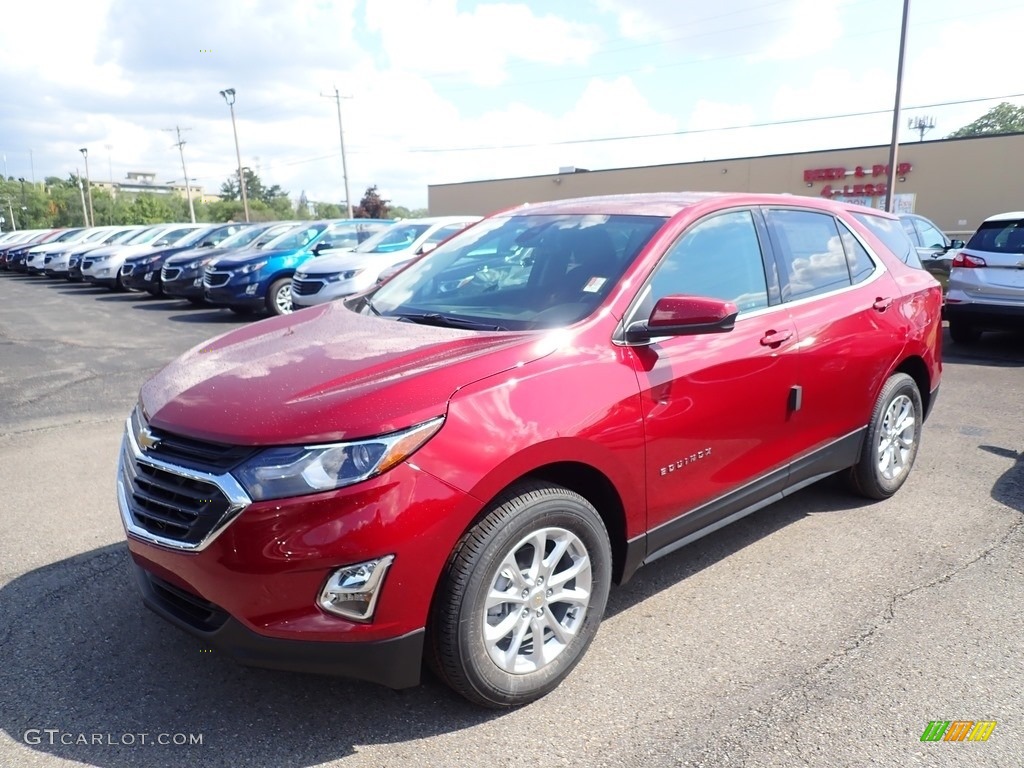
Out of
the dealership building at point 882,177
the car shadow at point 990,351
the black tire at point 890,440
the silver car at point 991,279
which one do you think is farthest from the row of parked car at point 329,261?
the dealership building at point 882,177

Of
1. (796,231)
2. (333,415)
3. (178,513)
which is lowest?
(178,513)

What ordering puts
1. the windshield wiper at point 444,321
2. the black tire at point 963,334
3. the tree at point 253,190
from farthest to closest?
1. the tree at point 253,190
2. the black tire at point 963,334
3. the windshield wiper at point 444,321

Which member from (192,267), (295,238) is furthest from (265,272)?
(192,267)

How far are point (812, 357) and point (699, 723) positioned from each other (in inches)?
76.3

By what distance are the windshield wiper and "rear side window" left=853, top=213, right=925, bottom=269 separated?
2.75 metres

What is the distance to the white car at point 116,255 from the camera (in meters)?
19.8

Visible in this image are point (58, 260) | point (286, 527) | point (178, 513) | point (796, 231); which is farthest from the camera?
point (58, 260)

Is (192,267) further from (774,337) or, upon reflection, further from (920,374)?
(774,337)

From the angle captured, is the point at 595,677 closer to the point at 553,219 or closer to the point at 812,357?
A: the point at 812,357

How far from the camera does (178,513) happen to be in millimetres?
2551

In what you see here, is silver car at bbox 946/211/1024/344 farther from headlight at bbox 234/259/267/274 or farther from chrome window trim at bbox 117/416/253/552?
headlight at bbox 234/259/267/274

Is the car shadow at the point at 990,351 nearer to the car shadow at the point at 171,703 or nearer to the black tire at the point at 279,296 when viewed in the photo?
the car shadow at the point at 171,703

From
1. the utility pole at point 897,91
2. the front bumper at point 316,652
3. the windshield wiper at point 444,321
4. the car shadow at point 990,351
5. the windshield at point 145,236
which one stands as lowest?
the car shadow at point 990,351

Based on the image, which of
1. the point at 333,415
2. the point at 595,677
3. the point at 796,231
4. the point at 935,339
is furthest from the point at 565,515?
the point at 935,339
